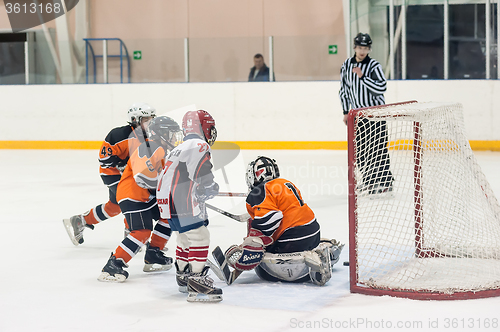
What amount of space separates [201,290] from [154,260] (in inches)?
25.2

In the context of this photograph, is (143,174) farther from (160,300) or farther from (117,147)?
(160,300)

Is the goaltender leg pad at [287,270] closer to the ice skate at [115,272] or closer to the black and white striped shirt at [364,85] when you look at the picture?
the ice skate at [115,272]

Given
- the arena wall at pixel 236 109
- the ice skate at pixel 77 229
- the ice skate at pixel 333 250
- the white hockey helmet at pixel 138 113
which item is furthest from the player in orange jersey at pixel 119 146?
the arena wall at pixel 236 109

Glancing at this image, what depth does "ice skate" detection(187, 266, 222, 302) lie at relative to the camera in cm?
265

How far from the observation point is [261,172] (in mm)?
2836

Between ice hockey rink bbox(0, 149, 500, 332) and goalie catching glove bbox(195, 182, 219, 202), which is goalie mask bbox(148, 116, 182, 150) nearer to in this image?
goalie catching glove bbox(195, 182, 219, 202)

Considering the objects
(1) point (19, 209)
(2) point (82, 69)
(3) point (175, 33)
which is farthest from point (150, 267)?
(3) point (175, 33)

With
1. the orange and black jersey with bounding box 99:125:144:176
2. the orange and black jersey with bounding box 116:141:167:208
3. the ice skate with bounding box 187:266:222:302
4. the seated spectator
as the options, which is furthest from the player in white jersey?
the seated spectator

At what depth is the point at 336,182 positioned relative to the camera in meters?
6.32

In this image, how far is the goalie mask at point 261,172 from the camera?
2.83 m

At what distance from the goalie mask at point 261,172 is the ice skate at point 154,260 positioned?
2.32 ft

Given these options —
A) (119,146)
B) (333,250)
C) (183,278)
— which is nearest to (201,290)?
(183,278)

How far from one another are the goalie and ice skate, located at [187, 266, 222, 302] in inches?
8.8

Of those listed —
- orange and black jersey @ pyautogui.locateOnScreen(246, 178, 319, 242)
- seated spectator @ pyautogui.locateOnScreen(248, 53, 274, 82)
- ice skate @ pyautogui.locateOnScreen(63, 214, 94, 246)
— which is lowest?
ice skate @ pyautogui.locateOnScreen(63, 214, 94, 246)
